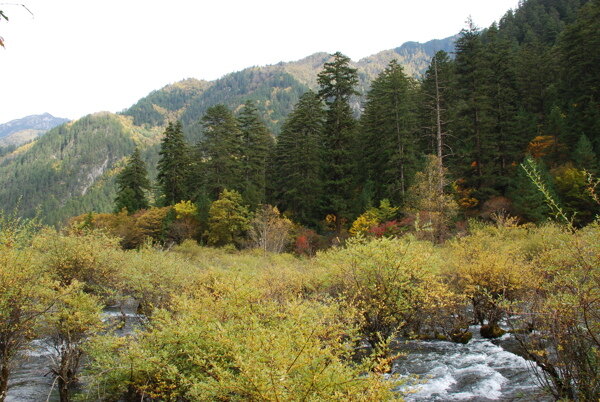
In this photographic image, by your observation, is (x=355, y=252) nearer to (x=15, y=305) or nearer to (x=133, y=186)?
(x=15, y=305)

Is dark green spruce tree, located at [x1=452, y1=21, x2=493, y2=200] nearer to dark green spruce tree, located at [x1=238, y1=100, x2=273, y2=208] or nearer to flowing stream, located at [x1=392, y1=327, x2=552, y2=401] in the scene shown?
dark green spruce tree, located at [x1=238, y1=100, x2=273, y2=208]

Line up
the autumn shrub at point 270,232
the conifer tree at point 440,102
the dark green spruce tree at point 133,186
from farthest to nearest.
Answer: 1. the dark green spruce tree at point 133,186
2. the conifer tree at point 440,102
3. the autumn shrub at point 270,232

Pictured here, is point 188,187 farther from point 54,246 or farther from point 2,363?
point 2,363

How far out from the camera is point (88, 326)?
10469mm

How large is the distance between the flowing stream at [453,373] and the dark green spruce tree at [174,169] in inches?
1467

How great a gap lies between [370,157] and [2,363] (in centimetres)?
3461

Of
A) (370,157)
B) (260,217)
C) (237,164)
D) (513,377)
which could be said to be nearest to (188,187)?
(237,164)

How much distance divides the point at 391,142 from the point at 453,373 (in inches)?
1077

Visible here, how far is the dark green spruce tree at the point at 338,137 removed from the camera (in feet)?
131

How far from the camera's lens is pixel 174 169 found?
50.6m

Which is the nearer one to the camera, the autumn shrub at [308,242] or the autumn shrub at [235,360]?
the autumn shrub at [235,360]

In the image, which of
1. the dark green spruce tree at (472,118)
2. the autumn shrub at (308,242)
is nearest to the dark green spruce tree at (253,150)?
the autumn shrub at (308,242)

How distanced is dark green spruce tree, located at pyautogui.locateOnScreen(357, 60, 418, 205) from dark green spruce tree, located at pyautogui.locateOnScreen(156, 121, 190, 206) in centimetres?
2422

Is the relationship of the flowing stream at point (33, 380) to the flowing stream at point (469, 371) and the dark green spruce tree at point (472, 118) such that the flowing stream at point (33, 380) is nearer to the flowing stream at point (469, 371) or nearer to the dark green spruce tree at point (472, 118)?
the flowing stream at point (469, 371)
